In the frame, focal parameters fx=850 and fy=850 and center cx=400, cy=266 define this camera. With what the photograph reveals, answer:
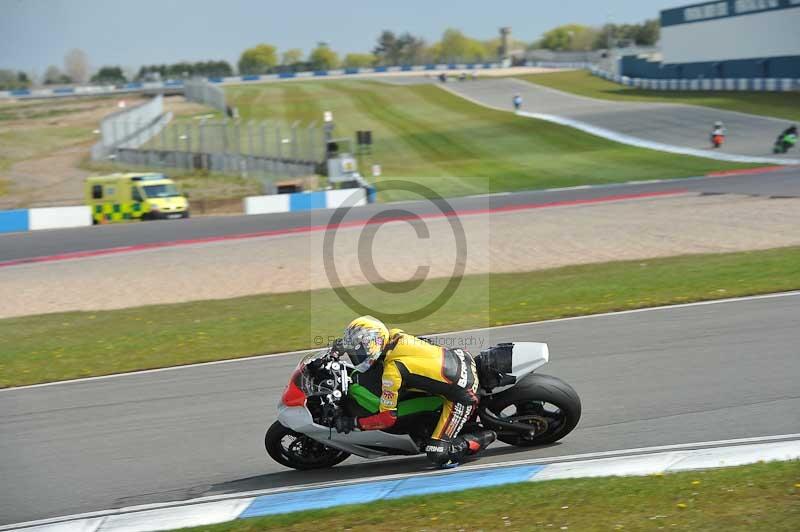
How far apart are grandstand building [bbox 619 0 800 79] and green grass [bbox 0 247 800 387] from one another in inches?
1896

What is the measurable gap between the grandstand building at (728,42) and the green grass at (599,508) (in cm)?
5798

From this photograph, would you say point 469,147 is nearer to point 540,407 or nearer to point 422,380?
point 540,407

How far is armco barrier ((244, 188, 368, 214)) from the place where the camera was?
3431 centimetres

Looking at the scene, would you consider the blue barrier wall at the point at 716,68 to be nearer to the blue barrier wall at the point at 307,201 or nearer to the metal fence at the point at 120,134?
the blue barrier wall at the point at 307,201

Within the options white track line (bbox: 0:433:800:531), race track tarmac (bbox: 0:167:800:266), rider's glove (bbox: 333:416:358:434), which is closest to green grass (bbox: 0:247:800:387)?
rider's glove (bbox: 333:416:358:434)

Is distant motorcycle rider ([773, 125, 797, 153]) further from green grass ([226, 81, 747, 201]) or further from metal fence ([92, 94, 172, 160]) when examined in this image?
metal fence ([92, 94, 172, 160])

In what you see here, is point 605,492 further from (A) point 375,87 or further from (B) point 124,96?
(B) point 124,96

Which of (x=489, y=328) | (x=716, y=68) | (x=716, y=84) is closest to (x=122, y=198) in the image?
(x=489, y=328)

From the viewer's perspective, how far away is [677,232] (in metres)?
21.2

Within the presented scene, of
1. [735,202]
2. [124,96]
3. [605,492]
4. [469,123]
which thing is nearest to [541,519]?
[605,492]

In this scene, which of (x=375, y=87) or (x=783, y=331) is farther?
(x=375, y=87)

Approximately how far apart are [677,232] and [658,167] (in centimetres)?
1931

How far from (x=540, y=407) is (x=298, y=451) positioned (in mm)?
2330

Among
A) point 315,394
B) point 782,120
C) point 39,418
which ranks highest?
point 782,120
